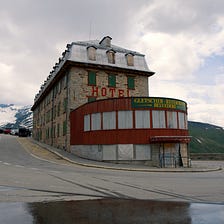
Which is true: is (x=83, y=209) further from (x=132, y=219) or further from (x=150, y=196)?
(x=150, y=196)

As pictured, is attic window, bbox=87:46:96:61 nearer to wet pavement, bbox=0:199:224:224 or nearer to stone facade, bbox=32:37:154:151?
stone facade, bbox=32:37:154:151

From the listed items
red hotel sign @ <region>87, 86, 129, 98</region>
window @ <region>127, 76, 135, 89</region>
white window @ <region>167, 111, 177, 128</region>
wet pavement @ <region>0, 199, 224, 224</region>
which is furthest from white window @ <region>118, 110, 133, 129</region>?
wet pavement @ <region>0, 199, 224, 224</region>

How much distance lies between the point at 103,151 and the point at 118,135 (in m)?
2.06

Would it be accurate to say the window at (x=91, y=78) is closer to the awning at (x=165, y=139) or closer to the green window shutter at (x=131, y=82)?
the green window shutter at (x=131, y=82)

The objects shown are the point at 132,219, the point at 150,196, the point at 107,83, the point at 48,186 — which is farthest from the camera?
the point at 107,83

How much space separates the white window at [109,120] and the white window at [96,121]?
59 cm

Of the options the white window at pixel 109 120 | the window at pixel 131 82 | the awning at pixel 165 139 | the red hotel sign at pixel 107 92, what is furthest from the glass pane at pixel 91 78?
the awning at pixel 165 139

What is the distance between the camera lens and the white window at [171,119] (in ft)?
77.7

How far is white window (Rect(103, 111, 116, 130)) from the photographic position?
23.6m

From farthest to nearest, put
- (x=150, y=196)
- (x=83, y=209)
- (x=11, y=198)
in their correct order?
(x=150, y=196) < (x=11, y=198) < (x=83, y=209)

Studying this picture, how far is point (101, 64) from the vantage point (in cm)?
3183

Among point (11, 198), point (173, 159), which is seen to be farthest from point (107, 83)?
point (11, 198)

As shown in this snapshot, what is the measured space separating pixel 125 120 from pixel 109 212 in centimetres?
1752

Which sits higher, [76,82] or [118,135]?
[76,82]
